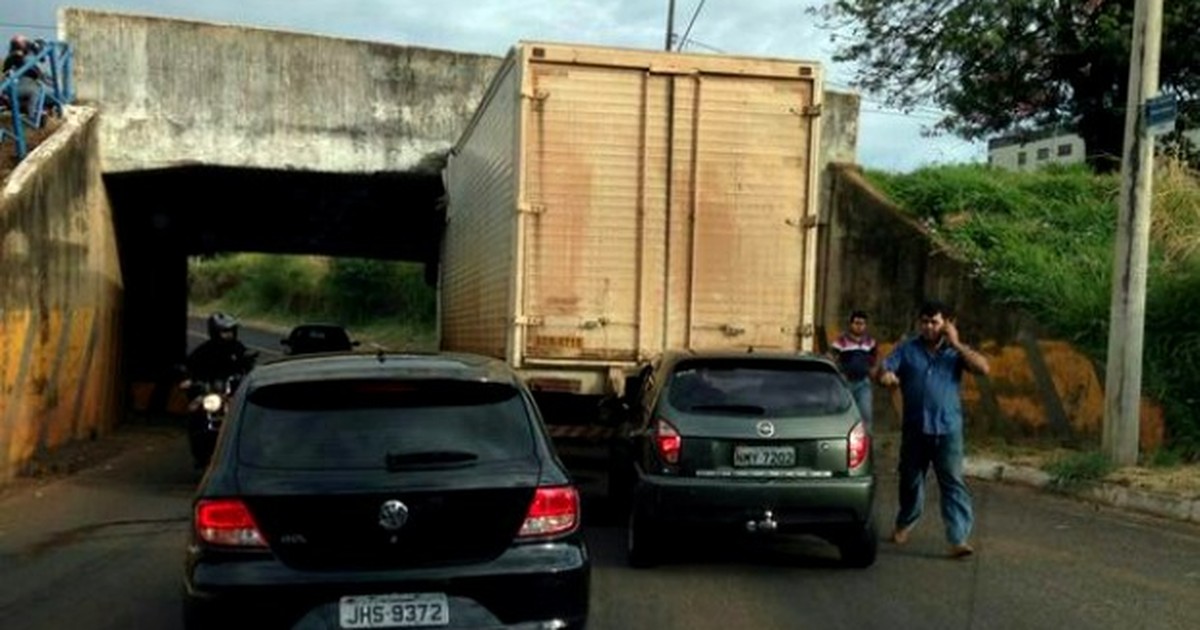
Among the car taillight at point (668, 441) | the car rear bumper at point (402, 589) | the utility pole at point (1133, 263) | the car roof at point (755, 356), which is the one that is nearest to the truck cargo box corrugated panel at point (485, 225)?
the car roof at point (755, 356)

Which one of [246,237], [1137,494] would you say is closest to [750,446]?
[1137,494]

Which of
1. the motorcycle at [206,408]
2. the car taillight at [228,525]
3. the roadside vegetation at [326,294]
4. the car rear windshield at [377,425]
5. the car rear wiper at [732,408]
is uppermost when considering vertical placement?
the car rear windshield at [377,425]

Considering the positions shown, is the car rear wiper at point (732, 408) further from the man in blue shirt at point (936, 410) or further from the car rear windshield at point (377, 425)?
the car rear windshield at point (377, 425)

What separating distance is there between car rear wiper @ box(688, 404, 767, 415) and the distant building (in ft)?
49.5

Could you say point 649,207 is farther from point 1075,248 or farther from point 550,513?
point 1075,248

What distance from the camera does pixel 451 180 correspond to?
58.6ft

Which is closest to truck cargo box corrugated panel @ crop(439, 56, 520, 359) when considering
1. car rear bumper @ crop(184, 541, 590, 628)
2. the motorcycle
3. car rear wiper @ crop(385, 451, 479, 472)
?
the motorcycle

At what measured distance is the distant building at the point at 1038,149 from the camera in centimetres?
2283

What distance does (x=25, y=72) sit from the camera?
1517 centimetres

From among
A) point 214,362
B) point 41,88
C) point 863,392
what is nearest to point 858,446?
point 863,392

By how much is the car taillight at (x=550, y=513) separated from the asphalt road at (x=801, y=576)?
171cm

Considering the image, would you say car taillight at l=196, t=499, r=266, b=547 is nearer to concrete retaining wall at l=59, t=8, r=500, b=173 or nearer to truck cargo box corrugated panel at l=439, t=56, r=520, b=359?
truck cargo box corrugated panel at l=439, t=56, r=520, b=359

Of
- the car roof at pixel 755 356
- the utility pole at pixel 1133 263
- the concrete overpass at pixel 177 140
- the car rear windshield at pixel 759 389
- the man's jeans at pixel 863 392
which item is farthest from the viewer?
the concrete overpass at pixel 177 140

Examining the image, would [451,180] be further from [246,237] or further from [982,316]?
[246,237]
